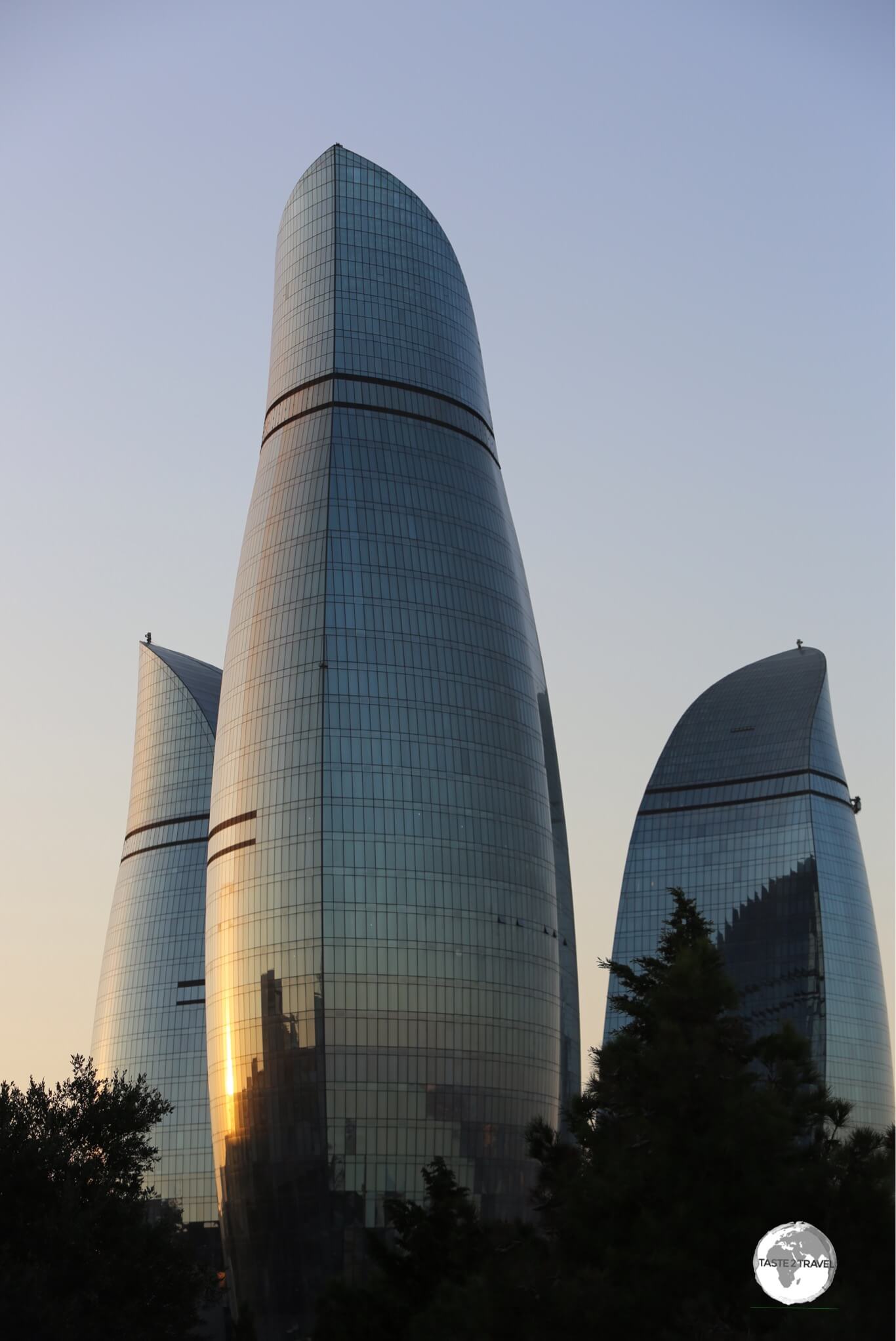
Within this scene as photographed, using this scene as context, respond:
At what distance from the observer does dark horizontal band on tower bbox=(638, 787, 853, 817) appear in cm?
12325

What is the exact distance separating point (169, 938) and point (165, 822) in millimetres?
8251

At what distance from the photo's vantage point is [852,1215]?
3142 centimetres

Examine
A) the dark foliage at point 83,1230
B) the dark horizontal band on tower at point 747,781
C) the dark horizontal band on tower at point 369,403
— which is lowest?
the dark foliage at point 83,1230

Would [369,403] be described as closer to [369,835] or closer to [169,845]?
[369,835]

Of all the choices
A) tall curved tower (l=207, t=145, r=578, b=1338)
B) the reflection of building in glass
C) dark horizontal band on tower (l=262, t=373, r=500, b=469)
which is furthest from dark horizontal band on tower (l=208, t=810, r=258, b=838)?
the reflection of building in glass

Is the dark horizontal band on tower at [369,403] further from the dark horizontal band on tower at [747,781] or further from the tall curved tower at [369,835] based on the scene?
the dark horizontal band on tower at [747,781]

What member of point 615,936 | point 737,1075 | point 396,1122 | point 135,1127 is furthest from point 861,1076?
point 737,1075

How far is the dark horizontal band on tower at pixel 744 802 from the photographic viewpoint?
404 ft

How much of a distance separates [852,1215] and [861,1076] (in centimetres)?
9190

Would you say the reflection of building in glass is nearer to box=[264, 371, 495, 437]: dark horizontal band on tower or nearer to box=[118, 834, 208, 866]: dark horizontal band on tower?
box=[118, 834, 208, 866]: dark horizontal band on tower

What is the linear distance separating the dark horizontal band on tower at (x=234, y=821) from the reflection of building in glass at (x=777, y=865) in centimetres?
4510

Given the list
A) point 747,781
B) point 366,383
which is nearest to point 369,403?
point 366,383

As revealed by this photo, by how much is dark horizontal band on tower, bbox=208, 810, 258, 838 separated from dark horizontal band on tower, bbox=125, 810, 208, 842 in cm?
4146

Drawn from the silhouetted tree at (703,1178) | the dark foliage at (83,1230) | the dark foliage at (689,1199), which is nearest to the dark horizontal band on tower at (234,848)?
the dark foliage at (83,1230)
